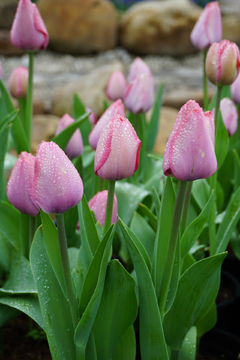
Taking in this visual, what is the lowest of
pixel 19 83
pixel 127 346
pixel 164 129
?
pixel 164 129

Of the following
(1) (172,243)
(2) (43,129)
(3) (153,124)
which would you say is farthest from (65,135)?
(2) (43,129)

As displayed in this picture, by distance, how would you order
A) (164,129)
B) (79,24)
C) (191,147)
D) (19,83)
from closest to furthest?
(191,147) → (19,83) → (164,129) → (79,24)

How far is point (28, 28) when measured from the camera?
36.6 inches

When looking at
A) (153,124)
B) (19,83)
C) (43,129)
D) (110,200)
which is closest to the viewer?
(110,200)

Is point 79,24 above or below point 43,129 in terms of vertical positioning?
above

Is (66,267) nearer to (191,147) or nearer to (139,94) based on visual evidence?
(191,147)

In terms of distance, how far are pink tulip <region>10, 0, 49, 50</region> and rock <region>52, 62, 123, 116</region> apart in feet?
7.28

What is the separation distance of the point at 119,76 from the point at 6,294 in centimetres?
70

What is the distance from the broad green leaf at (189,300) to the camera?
659 mm

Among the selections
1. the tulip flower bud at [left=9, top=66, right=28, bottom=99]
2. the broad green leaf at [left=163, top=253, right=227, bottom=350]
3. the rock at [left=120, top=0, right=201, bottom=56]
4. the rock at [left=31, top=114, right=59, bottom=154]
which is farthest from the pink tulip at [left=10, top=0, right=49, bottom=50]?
the rock at [left=120, top=0, right=201, bottom=56]

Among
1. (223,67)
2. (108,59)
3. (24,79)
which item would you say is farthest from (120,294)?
(108,59)

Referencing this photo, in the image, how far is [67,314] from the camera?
25.3 inches

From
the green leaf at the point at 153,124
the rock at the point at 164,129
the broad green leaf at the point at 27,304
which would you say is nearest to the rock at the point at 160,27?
the rock at the point at 164,129

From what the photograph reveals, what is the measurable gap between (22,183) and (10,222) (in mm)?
244
